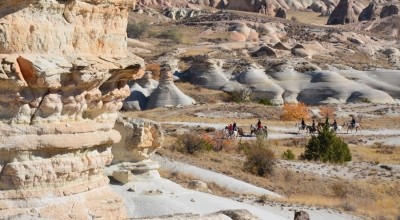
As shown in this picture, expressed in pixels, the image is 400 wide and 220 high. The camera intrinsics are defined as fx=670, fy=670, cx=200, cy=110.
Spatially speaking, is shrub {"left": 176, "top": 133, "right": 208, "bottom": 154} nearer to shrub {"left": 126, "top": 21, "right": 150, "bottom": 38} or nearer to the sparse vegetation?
the sparse vegetation

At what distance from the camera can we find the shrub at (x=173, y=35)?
76000 mm

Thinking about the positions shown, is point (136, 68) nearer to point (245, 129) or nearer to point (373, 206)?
point (373, 206)

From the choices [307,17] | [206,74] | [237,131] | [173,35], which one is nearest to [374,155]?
[237,131]

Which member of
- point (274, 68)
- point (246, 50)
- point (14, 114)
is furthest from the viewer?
point (246, 50)

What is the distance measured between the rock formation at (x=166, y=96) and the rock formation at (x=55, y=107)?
35.5m

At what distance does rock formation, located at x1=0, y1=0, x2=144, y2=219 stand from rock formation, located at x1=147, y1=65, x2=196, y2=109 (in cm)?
3549

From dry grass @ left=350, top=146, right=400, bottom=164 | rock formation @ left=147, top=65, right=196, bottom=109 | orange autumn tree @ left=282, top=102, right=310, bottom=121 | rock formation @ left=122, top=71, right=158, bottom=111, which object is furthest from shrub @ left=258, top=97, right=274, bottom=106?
dry grass @ left=350, top=146, right=400, bottom=164

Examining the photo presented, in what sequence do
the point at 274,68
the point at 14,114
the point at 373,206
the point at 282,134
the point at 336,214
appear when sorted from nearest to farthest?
the point at 14,114
the point at 336,214
the point at 373,206
the point at 282,134
the point at 274,68

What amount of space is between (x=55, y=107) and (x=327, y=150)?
20.8 meters

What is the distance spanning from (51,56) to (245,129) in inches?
1124

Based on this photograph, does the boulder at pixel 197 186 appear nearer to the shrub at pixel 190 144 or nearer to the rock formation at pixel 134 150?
the rock formation at pixel 134 150

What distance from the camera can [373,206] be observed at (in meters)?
18.0

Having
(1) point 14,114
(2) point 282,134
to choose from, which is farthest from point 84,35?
(2) point 282,134

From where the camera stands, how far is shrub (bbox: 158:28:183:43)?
249ft
